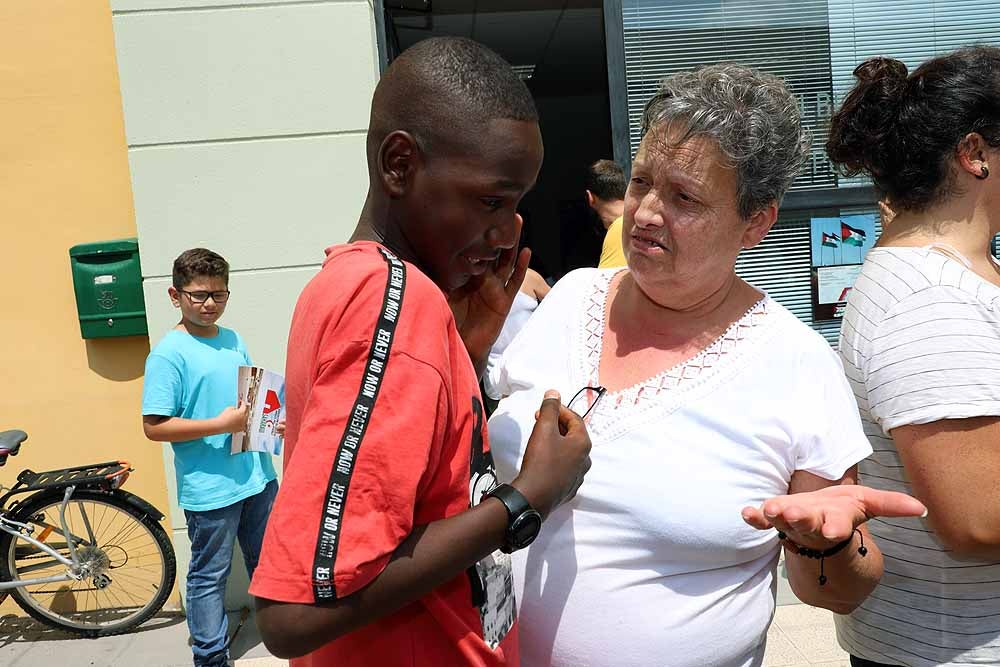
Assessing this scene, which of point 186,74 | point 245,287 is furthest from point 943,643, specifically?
point 186,74

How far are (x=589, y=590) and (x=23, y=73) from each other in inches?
171

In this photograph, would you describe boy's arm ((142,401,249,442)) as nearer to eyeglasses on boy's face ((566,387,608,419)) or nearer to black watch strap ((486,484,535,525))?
eyeglasses on boy's face ((566,387,608,419))

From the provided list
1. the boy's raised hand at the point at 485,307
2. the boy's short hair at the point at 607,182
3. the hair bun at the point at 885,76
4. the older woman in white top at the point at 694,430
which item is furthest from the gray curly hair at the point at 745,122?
the boy's short hair at the point at 607,182

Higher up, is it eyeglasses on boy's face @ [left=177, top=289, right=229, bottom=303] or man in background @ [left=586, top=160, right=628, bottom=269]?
man in background @ [left=586, top=160, right=628, bottom=269]

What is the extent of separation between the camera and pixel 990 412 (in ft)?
4.64

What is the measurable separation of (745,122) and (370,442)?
3.14 feet

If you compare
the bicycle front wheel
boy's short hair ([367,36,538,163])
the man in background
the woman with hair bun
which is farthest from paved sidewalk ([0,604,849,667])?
boy's short hair ([367,36,538,163])

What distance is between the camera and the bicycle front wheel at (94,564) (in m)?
4.20

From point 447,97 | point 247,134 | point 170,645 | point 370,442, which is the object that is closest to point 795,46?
point 247,134

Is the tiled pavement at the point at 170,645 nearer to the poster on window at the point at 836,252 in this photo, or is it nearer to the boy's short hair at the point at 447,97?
the poster on window at the point at 836,252

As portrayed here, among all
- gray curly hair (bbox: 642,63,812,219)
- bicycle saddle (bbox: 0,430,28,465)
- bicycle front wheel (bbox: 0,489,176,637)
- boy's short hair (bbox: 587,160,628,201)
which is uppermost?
gray curly hair (bbox: 642,63,812,219)

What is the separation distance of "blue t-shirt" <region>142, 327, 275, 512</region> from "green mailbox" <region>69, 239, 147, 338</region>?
0.85m

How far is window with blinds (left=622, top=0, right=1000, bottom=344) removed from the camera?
4.61 meters

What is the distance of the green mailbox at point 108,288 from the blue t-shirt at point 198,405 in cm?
85
